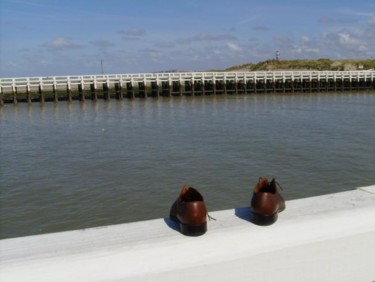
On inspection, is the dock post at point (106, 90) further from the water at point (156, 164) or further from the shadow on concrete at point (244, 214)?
the shadow on concrete at point (244, 214)

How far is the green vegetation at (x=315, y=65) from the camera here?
8200cm

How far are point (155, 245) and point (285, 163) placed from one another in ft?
30.5

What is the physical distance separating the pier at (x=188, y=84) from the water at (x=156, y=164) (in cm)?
1449

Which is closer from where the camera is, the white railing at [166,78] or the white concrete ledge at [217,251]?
the white concrete ledge at [217,251]

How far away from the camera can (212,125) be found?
69.7 ft

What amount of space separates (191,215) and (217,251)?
29 cm

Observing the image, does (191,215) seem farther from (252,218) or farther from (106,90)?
(106,90)

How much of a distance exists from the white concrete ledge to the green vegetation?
271 ft

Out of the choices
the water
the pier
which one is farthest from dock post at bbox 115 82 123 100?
the water

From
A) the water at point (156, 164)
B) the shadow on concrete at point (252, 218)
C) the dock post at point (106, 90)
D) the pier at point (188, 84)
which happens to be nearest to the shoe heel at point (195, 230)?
the shadow on concrete at point (252, 218)

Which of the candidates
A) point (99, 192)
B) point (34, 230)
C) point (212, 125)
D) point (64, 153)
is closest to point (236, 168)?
point (99, 192)

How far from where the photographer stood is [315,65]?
85500mm

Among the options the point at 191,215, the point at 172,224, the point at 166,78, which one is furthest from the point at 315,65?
the point at 191,215

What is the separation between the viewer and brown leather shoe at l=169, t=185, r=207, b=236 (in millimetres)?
2703
